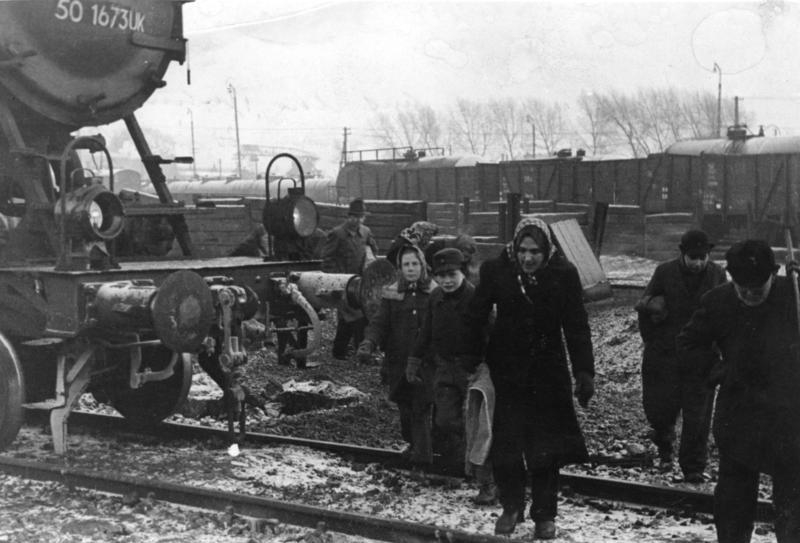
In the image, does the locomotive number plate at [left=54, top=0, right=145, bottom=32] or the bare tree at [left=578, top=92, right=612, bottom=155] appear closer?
the locomotive number plate at [left=54, top=0, right=145, bottom=32]

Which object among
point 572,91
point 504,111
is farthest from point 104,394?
point 572,91

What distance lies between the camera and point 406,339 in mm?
6062

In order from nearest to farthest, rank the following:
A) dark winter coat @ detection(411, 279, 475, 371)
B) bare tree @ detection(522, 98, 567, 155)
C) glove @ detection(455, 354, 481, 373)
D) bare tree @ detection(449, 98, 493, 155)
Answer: glove @ detection(455, 354, 481, 373)
dark winter coat @ detection(411, 279, 475, 371)
bare tree @ detection(522, 98, 567, 155)
bare tree @ detection(449, 98, 493, 155)

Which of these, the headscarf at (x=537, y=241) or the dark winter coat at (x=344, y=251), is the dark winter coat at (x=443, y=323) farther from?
the dark winter coat at (x=344, y=251)

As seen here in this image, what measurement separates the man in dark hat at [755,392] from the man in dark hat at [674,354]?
1.62 m

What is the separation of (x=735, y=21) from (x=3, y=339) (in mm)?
28227

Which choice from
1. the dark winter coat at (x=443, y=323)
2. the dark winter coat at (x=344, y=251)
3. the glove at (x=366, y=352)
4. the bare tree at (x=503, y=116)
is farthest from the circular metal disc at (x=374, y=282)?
the bare tree at (x=503, y=116)

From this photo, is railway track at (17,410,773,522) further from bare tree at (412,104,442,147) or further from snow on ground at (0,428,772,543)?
bare tree at (412,104,442,147)

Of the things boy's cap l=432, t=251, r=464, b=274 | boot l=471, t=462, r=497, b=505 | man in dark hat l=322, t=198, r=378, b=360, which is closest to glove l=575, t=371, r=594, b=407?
boot l=471, t=462, r=497, b=505

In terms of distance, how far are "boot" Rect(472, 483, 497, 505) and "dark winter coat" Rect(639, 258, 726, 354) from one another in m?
1.60

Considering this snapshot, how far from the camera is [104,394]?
7.57m

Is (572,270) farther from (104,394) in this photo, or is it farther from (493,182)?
(493,182)

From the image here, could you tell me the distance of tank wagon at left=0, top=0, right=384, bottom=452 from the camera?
5.89 m

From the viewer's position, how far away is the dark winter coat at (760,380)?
3994mm
